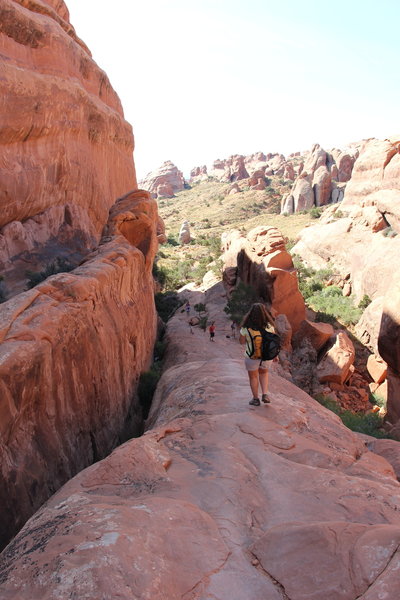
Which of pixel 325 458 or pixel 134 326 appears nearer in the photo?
pixel 325 458

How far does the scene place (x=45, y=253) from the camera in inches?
627

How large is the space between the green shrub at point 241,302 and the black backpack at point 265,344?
1416 centimetres

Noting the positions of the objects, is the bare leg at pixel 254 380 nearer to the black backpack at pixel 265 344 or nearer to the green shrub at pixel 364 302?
the black backpack at pixel 265 344

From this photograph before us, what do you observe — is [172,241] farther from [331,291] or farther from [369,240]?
[369,240]

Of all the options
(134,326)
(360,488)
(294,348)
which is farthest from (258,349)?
(294,348)

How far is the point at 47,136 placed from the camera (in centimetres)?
1603

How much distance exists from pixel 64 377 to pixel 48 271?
24.8 feet

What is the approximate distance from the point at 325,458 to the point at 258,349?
184 centimetres

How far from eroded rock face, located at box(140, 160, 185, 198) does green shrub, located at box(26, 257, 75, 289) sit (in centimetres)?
8892

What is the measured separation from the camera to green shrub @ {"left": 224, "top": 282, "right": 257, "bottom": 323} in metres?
21.1

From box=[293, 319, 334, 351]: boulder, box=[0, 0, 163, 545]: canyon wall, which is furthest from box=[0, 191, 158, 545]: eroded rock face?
box=[293, 319, 334, 351]: boulder

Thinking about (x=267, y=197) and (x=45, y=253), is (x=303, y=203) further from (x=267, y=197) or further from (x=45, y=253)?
(x=45, y=253)

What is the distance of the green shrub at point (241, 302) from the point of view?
2112 cm

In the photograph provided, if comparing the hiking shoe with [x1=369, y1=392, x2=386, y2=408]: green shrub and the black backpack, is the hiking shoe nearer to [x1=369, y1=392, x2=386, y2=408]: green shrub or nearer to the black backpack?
the black backpack
